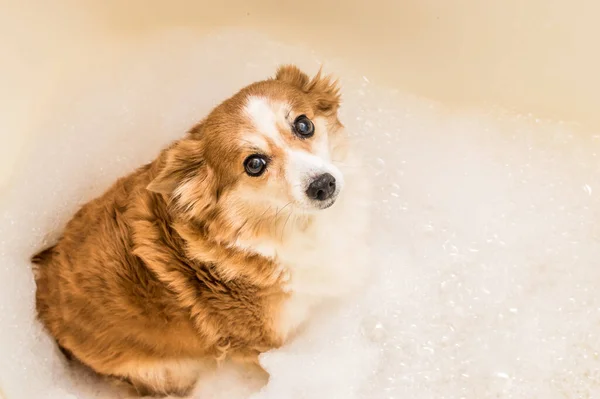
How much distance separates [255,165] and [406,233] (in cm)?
80

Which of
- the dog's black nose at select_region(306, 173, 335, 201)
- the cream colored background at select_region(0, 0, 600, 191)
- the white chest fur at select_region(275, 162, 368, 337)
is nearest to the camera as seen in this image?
the dog's black nose at select_region(306, 173, 335, 201)

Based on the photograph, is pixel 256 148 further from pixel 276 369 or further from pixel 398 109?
pixel 398 109

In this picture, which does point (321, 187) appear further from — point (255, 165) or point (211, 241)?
point (211, 241)

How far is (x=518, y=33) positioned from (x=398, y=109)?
0.52 meters

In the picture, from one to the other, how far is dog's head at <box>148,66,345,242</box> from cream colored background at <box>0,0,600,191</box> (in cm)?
78

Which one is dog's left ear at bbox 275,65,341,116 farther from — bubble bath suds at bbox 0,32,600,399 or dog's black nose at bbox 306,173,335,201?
bubble bath suds at bbox 0,32,600,399

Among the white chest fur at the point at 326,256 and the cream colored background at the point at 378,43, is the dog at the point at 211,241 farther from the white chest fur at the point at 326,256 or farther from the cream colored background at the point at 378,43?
the cream colored background at the point at 378,43

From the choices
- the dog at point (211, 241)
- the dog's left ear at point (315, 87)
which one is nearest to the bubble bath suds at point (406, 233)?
the dog at point (211, 241)

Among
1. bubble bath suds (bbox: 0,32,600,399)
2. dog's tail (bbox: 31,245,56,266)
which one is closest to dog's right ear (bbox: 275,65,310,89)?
bubble bath suds (bbox: 0,32,600,399)

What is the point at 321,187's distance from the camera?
146cm

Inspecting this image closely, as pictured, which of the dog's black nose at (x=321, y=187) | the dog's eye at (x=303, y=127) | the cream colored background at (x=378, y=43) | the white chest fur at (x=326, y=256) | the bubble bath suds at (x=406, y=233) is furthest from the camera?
the cream colored background at (x=378, y=43)

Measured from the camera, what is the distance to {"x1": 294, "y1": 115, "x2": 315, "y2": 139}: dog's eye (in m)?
1.57

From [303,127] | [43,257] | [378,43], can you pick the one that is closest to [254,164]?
[303,127]

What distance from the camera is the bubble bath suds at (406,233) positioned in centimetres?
184
